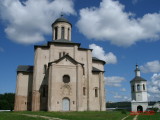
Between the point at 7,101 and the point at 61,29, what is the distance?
44.0 m

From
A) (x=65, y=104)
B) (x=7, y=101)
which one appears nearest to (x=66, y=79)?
(x=65, y=104)

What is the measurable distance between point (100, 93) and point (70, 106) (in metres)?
7.17

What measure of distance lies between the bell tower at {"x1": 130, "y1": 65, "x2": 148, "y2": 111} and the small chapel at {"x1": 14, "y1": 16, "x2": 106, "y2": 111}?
2003 centimetres

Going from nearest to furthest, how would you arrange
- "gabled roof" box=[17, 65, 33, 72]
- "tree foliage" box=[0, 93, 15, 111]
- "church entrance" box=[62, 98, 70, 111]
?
"church entrance" box=[62, 98, 70, 111]
"gabled roof" box=[17, 65, 33, 72]
"tree foliage" box=[0, 93, 15, 111]

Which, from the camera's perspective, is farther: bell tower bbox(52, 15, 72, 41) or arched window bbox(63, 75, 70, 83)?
bell tower bbox(52, 15, 72, 41)

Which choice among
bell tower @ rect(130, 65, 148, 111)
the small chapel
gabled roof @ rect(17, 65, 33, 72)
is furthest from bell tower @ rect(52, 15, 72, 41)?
bell tower @ rect(130, 65, 148, 111)

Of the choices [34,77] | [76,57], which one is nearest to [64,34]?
[76,57]

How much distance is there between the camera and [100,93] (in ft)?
116

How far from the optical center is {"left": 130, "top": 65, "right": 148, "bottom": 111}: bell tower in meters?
53.6

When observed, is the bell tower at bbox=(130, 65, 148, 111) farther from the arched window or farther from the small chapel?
the arched window

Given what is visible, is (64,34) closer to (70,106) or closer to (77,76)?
(77,76)

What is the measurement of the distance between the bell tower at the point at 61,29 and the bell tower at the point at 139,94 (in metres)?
25.6

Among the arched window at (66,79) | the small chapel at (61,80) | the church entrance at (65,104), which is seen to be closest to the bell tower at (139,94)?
the small chapel at (61,80)

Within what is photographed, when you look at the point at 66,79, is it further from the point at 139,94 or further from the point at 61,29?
the point at 139,94
